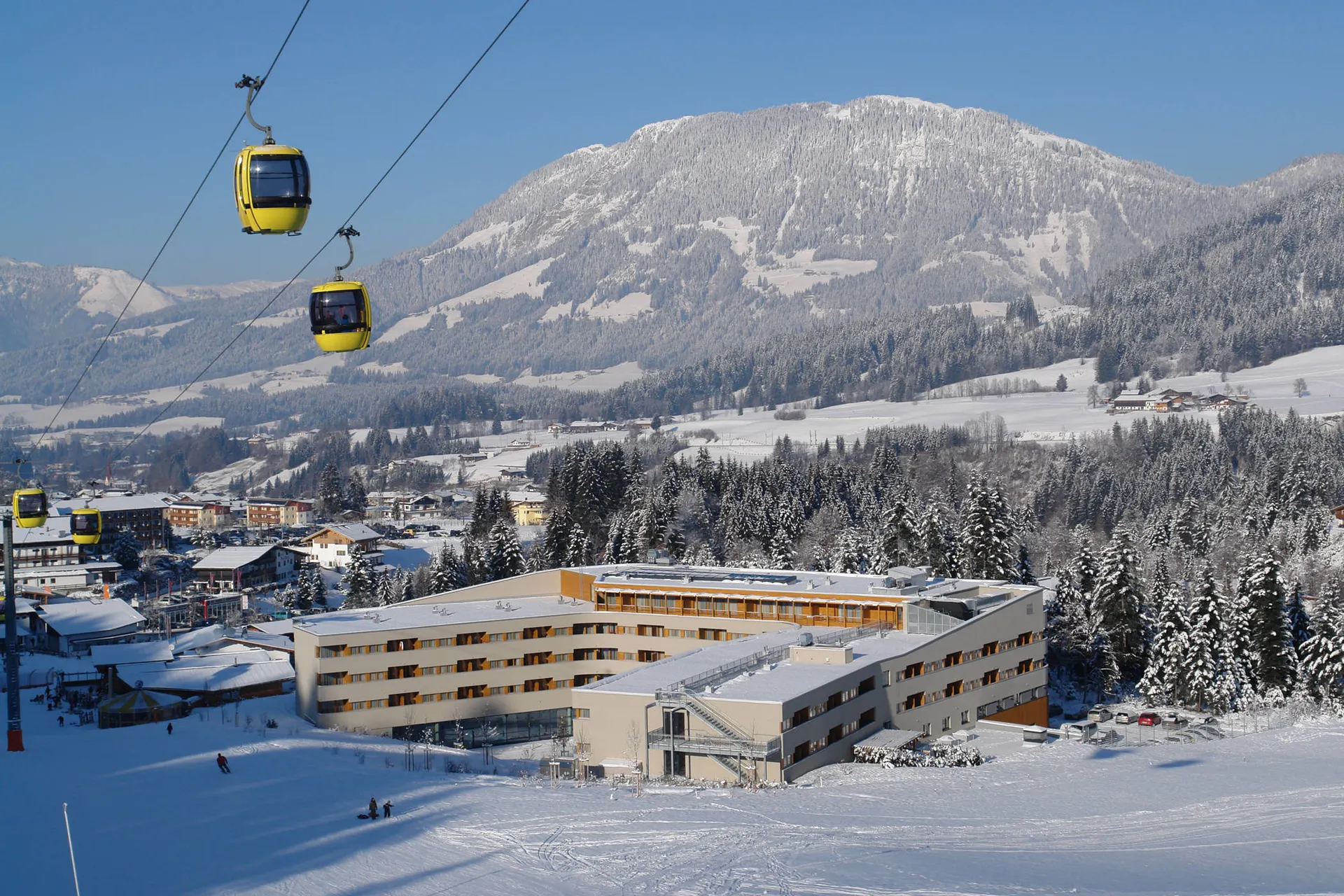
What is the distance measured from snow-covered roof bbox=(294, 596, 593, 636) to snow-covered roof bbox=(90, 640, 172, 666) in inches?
350

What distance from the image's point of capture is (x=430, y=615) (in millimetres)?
48688

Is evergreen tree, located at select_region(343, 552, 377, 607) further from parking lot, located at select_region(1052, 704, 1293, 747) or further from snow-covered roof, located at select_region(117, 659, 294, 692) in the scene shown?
parking lot, located at select_region(1052, 704, 1293, 747)

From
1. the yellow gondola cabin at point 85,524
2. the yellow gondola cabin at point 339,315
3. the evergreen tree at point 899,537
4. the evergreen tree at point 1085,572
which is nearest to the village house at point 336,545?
the evergreen tree at point 899,537

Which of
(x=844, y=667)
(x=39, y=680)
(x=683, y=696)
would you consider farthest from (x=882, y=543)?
(x=39, y=680)

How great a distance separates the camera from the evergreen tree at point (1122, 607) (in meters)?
51.4

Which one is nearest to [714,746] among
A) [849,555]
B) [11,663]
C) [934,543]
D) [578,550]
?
[11,663]

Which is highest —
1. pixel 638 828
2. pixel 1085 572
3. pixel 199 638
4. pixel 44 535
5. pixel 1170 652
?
pixel 44 535

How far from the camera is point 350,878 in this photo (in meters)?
22.0

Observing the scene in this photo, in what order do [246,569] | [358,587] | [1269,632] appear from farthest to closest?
1. [246,569]
2. [358,587]
3. [1269,632]

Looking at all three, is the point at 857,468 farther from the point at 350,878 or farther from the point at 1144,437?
the point at 350,878

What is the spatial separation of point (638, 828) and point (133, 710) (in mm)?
22439

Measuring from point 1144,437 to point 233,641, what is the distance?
89.0 m

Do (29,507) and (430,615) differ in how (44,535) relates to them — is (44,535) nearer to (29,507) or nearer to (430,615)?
(430,615)

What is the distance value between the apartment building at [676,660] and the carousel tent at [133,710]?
15.7 feet
